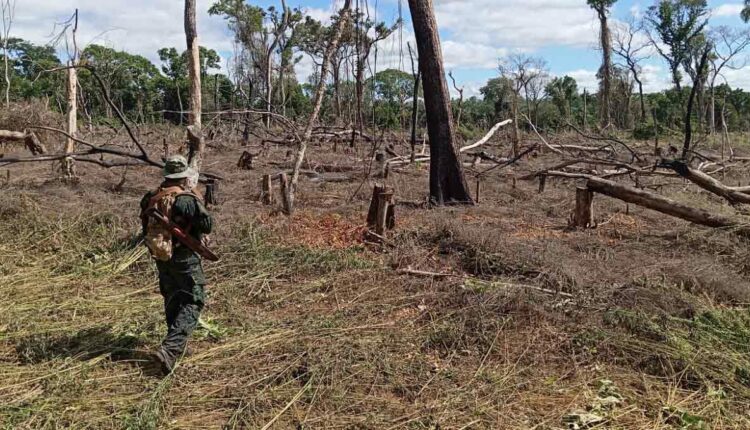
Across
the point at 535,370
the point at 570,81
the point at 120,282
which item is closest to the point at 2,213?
the point at 120,282

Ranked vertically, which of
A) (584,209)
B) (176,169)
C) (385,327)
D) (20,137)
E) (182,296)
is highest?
(20,137)

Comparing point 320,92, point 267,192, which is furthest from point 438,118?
point 267,192

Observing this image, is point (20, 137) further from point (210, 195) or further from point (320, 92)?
point (320, 92)

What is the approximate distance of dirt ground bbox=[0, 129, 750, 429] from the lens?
11.3 ft

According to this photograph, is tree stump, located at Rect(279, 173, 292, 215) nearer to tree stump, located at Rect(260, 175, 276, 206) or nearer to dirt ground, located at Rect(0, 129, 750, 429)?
dirt ground, located at Rect(0, 129, 750, 429)

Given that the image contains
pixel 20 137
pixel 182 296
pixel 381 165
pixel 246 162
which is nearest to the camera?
pixel 182 296

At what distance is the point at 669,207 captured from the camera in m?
6.69

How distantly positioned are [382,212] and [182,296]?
300cm

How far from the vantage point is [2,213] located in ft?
24.6

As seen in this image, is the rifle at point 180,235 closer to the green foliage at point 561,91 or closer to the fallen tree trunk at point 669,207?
the fallen tree trunk at point 669,207

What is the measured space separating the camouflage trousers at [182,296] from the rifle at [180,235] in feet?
0.43

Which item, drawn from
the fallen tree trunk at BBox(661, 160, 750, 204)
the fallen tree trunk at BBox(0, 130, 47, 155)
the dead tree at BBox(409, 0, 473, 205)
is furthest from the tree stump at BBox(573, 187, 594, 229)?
the fallen tree trunk at BBox(0, 130, 47, 155)

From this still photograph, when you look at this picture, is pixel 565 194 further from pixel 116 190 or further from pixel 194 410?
pixel 194 410

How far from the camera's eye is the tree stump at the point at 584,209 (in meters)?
7.38
